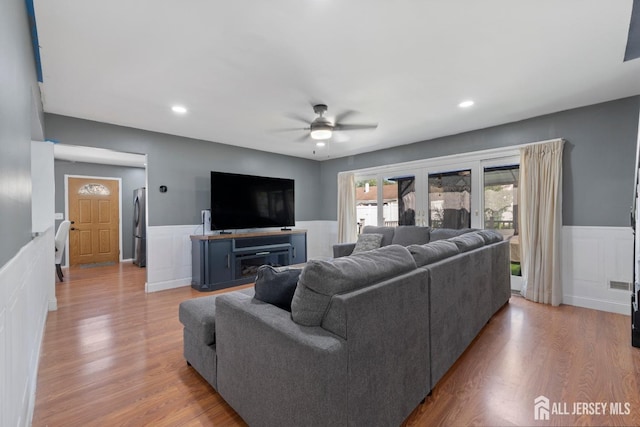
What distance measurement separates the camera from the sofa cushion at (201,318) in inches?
74.2

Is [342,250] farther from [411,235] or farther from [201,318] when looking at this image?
[201,318]

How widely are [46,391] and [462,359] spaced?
9.79ft

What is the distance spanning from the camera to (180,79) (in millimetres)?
2686

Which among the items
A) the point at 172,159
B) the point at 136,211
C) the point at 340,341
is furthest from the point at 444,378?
the point at 136,211

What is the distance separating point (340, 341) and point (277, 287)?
529mm

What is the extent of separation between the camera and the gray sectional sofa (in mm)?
1186

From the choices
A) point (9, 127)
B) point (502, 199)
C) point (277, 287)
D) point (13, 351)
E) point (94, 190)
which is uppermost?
point (94, 190)

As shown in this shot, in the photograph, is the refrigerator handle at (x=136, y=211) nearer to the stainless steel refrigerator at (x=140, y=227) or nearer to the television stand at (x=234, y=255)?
the stainless steel refrigerator at (x=140, y=227)

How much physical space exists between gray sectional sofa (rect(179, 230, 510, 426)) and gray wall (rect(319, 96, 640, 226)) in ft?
8.89

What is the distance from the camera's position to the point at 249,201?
504 centimetres

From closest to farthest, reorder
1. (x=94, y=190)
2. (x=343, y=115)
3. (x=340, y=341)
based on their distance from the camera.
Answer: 1. (x=340, y=341)
2. (x=343, y=115)
3. (x=94, y=190)

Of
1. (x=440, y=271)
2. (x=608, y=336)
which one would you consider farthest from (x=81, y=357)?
(x=608, y=336)

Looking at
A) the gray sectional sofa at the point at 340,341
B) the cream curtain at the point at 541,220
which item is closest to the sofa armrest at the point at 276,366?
the gray sectional sofa at the point at 340,341

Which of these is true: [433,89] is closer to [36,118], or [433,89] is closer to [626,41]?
[626,41]
